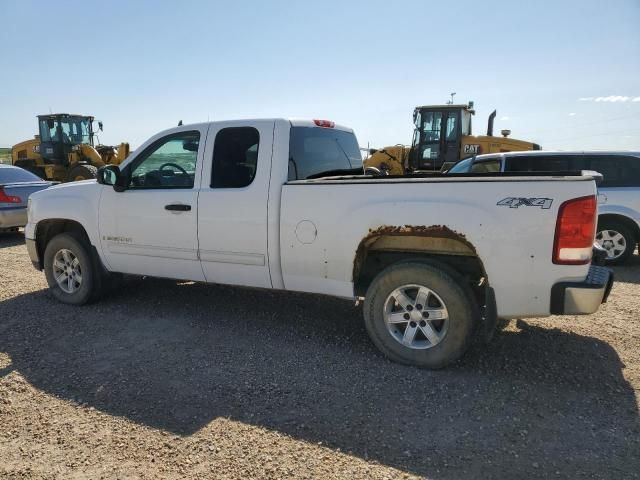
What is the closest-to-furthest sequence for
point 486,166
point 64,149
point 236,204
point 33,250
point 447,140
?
point 236,204 → point 33,250 → point 486,166 → point 447,140 → point 64,149

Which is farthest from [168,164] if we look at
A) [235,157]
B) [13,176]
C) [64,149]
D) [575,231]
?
[64,149]

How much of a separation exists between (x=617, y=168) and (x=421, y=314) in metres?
5.43

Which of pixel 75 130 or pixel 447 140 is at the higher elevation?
pixel 75 130

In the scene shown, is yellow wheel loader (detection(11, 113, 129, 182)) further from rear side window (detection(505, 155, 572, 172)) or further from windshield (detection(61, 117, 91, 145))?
rear side window (detection(505, 155, 572, 172))

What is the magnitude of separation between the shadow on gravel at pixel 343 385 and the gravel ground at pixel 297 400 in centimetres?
1

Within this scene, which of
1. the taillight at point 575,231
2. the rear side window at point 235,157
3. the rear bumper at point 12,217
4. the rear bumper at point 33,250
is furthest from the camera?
the rear bumper at point 12,217

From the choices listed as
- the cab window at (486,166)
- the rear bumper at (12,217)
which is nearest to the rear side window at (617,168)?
the cab window at (486,166)

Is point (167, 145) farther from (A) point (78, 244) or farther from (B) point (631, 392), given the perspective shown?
(B) point (631, 392)

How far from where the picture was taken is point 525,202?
3.26m

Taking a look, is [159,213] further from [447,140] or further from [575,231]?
[447,140]

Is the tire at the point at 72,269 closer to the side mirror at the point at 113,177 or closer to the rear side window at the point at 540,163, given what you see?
the side mirror at the point at 113,177

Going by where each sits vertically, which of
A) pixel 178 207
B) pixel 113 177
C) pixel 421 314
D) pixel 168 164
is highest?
pixel 168 164

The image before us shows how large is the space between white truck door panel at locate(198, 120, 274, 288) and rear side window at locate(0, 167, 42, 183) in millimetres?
7449

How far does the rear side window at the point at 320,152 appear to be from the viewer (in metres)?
4.36
